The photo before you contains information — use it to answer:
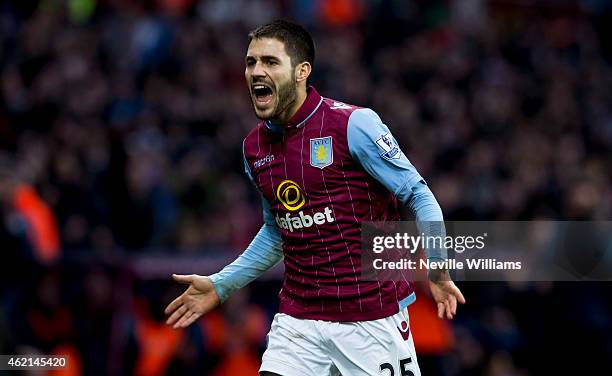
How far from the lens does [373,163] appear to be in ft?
17.6

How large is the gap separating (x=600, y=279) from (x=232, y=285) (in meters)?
4.69

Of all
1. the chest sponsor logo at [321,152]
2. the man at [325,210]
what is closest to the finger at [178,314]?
the man at [325,210]

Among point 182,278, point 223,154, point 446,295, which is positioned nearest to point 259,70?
point 182,278

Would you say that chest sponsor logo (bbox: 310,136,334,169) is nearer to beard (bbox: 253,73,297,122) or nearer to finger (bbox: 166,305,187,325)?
beard (bbox: 253,73,297,122)

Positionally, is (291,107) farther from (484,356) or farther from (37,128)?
(37,128)

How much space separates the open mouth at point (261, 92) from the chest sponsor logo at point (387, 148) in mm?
557

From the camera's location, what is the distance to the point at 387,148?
5.36 metres

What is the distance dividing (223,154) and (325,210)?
6.80 metres

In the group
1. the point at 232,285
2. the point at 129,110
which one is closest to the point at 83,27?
the point at 129,110

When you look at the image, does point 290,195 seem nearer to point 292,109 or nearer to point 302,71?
point 292,109

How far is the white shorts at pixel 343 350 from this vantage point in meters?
5.47

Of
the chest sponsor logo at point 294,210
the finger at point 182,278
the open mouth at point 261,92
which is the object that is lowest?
the finger at point 182,278

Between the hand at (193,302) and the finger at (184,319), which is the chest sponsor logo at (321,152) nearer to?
the hand at (193,302)

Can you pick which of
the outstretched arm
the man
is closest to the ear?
the man
